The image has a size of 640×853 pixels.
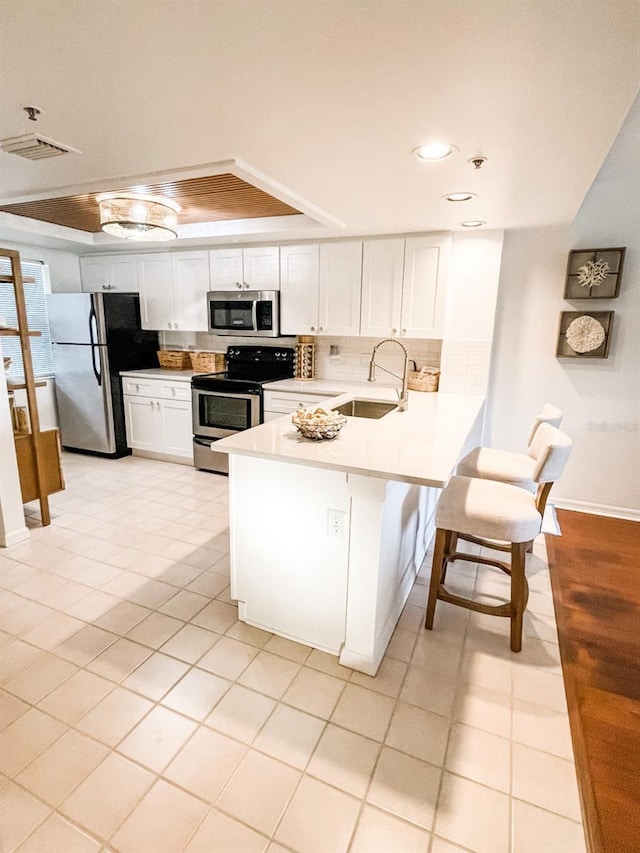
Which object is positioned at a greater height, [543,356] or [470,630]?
[543,356]

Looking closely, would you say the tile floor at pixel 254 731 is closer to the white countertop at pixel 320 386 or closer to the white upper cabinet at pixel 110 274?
the white countertop at pixel 320 386

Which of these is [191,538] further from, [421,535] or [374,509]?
[374,509]

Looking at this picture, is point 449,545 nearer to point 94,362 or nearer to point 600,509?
point 600,509

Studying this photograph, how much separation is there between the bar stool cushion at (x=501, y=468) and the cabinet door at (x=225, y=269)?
2840mm

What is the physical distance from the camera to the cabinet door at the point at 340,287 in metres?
3.87

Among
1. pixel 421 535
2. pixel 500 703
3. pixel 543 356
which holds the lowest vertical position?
pixel 500 703

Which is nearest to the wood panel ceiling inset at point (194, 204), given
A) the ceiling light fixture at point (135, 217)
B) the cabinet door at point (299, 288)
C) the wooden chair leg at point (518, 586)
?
the ceiling light fixture at point (135, 217)

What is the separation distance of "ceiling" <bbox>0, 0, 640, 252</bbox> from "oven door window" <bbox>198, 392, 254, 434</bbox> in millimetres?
2123

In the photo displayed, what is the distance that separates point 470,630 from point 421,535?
70 cm


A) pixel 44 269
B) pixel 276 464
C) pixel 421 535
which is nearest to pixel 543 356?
pixel 421 535

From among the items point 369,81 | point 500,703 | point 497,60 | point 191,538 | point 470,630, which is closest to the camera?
point 497,60

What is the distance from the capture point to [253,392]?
416 centimetres

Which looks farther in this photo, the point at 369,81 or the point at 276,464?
the point at 276,464

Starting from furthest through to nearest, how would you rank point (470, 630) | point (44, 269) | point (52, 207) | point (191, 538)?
point (44, 269), point (52, 207), point (191, 538), point (470, 630)
